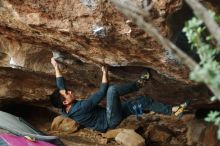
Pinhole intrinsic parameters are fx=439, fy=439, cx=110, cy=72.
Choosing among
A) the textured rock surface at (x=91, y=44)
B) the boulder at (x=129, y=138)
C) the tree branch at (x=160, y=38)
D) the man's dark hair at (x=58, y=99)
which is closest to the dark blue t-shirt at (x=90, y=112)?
the man's dark hair at (x=58, y=99)

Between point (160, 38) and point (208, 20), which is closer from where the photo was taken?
point (208, 20)

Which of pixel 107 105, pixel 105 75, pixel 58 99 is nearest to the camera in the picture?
pixel 105 75

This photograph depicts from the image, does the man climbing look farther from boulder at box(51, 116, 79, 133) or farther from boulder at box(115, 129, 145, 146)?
boulder at box(51, 116, 79, 133)

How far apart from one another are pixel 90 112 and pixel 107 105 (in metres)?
0.42

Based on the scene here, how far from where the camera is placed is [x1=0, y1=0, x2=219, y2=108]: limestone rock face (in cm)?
500

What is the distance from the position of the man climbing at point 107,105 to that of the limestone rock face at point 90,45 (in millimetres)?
310

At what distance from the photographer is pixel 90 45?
570 cm

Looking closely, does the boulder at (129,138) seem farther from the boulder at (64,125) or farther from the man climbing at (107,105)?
the man climbing at (107,105)

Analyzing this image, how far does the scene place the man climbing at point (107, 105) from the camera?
6031mm

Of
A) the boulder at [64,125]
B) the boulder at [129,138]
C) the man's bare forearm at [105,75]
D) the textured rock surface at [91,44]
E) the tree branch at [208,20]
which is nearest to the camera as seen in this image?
the tree branch at [208,20]

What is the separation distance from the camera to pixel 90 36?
537 centimetres

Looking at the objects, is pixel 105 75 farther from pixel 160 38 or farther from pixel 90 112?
pixel 160 38

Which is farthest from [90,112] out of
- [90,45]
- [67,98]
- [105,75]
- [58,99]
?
[90,45]

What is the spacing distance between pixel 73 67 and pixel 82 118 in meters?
0.99
